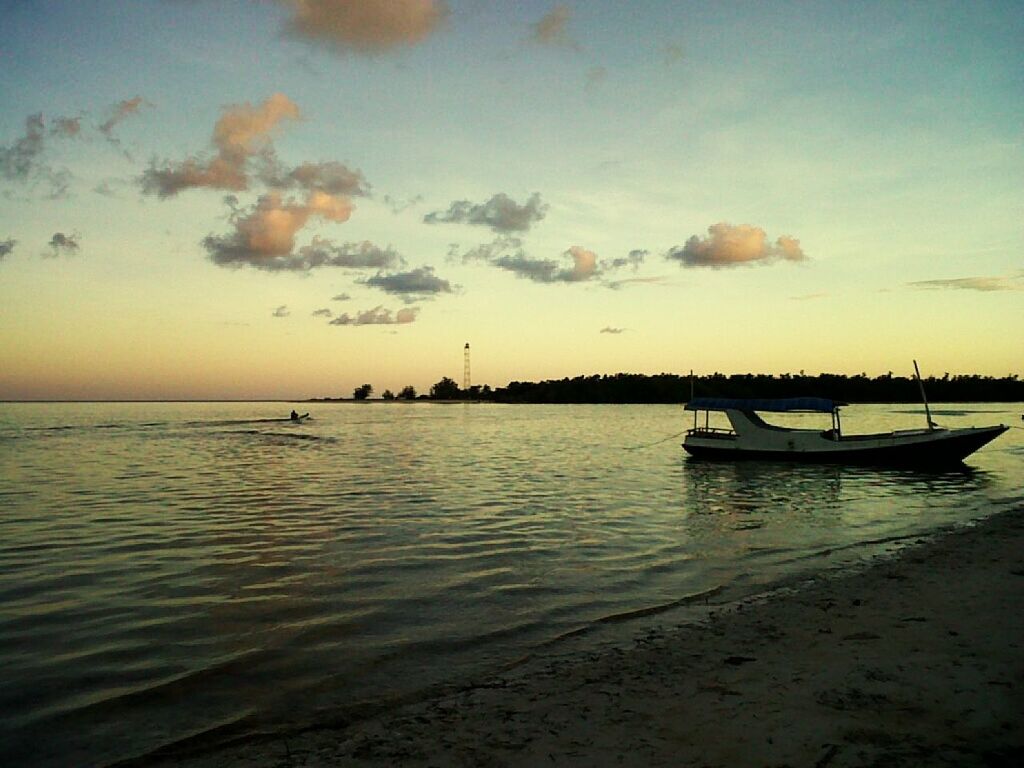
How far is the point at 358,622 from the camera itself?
39.4 feet

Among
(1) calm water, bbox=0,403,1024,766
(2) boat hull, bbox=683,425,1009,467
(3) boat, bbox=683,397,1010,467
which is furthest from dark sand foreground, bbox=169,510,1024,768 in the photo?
(3) boat, bbox=683,397,1010,467

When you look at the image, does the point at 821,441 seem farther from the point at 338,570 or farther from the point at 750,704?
the point at 750,704

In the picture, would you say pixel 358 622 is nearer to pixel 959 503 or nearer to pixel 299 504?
pixel 299 504

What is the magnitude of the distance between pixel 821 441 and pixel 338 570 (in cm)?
3256

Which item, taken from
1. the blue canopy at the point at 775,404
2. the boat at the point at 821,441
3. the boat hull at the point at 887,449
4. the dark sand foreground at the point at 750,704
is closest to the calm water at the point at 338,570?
the dark sand foreground at the point at 750,704

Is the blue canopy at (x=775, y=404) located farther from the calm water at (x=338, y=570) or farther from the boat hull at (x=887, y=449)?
the calm water at (x=338, y=570)

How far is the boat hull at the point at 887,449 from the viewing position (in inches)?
1437

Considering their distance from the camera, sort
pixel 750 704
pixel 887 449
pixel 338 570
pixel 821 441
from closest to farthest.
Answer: pixel 750 704
pixel 338 570
pixel 887 449
pixel 821 441

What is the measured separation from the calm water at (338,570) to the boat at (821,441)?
1.64 m

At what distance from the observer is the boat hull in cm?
3650

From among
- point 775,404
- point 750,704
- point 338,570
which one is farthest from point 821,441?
point 750,704

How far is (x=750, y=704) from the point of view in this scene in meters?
7.39

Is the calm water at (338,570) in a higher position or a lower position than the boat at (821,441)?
lower

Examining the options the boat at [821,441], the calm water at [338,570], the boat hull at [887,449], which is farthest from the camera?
the boat at [821,441]
